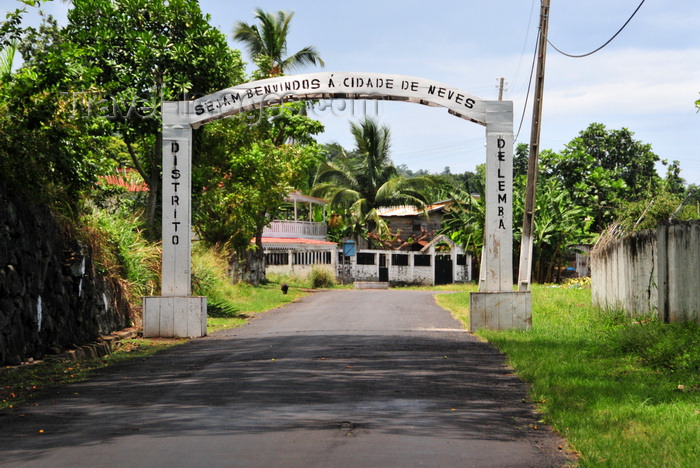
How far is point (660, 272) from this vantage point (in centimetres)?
1438

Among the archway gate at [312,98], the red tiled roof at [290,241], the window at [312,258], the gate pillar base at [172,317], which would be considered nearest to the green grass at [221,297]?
the gate pillar base at [172,317]

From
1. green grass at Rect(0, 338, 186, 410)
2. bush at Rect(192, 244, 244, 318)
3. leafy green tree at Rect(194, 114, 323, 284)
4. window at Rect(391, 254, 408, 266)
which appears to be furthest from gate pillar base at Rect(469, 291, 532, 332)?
window at Rect(391, 254, 408, 266)

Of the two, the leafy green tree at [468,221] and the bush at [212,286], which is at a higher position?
the leafy green tree at [468,221]

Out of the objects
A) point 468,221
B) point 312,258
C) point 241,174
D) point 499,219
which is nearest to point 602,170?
point 468,221

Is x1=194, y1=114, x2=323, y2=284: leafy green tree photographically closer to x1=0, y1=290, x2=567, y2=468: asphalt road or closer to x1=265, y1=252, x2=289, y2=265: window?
x1=265, y1=252, x2=289, y2=265: window

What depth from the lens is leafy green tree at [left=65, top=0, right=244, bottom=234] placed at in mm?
20094

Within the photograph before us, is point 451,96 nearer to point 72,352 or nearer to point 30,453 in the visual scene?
point 72,352

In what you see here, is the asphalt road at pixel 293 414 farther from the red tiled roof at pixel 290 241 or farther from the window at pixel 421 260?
the window at pixel 421 260

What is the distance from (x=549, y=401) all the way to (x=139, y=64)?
14782 millimetres

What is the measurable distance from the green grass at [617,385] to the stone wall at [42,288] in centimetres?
674

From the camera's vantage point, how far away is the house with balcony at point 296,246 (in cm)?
4841

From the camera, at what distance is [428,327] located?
61.5 feet

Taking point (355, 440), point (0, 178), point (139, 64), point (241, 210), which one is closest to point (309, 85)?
point (139, 64)

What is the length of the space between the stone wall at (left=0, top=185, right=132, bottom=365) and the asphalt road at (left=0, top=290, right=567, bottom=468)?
4.57ft
